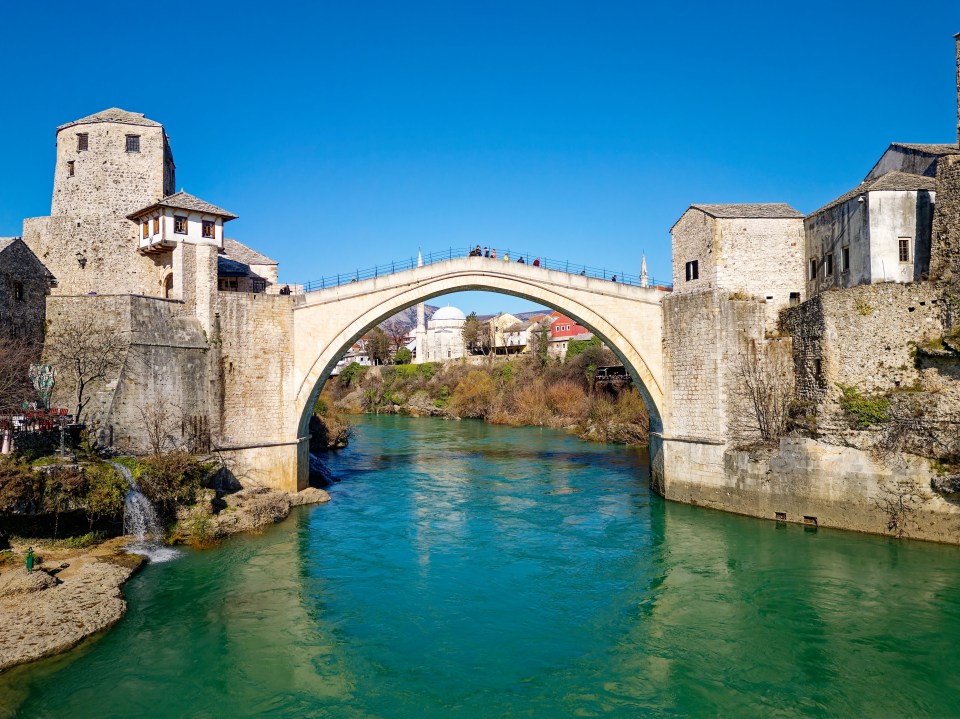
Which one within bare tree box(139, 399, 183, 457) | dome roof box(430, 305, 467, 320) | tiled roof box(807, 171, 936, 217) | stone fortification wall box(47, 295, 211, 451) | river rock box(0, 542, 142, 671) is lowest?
river rock box(0, 542, 142, 671)

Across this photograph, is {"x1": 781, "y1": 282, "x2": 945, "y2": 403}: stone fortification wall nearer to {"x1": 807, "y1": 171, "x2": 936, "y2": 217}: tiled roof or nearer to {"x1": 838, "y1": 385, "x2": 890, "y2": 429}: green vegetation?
{"x1": 838, "y1": 385, "x2": 890, "y2": 429}: green vegetation

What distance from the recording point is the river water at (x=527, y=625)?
8.83 m

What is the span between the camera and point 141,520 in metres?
14.6

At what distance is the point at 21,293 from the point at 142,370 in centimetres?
382

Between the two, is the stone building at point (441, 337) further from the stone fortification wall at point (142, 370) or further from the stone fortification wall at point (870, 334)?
the stone fortification wall at point (870, 334)

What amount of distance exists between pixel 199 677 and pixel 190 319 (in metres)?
11.2

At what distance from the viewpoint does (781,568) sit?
13477mm

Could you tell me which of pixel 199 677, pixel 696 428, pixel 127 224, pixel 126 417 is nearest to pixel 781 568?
pixel 696 428

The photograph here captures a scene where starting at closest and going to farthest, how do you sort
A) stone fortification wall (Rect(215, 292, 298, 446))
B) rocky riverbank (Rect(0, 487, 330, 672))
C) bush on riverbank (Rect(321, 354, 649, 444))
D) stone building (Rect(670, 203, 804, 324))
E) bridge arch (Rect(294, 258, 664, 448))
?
1. rocky riverbank (Rect(0, 487, 330, 672))
2. stone building (Rect(670, 203, 804, 324))
3. stone fortification wall (Rect(215, 292, 298, 446))
4. bridge arch (Rect(294, 258, 664, 448))
5. bush on riverbank (Rect(321, 354, 649, 444))

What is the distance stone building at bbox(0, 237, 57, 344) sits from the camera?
16.9 meters

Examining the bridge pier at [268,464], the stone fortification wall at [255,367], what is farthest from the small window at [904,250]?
the bridge pier at [268,464]

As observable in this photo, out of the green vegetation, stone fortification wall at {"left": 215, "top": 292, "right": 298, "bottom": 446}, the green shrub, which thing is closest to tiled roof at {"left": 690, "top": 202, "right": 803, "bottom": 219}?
the green vegetation

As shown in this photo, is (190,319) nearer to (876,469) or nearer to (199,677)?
(199,677)

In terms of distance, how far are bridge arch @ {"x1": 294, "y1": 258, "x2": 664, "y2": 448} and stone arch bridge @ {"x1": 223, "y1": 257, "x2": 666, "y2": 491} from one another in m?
0.03
